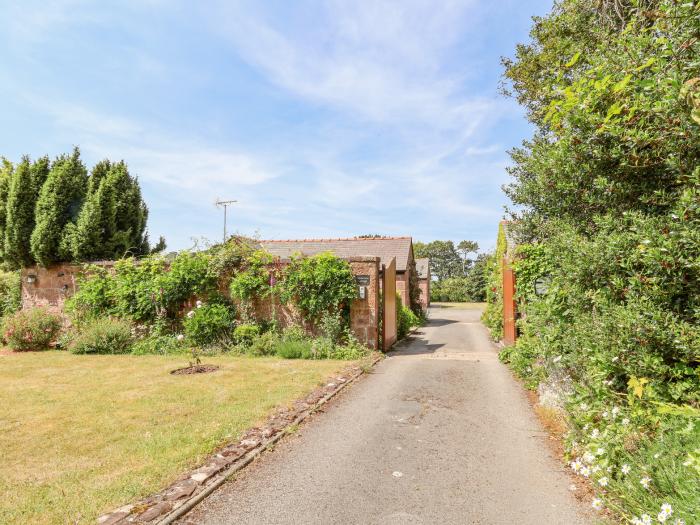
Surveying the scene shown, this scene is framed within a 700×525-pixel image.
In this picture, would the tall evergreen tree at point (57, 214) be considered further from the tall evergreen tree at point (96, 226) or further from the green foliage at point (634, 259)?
the green foliage at point (634, 259)

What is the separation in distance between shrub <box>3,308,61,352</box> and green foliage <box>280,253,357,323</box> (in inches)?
300

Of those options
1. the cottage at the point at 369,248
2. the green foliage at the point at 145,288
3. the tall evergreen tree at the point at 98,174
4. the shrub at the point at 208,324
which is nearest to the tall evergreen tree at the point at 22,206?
the tall evergreen tree at the point at 98,174

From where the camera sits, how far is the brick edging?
2955 mm

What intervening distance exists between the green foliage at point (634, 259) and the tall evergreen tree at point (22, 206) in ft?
49.6

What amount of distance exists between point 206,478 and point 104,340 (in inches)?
360

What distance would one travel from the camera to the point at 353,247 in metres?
20.3

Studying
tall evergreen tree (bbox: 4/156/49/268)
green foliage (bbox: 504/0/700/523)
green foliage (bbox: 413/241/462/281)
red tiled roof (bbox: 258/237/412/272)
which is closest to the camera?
green foliage (bbox: 504/0/700/523)

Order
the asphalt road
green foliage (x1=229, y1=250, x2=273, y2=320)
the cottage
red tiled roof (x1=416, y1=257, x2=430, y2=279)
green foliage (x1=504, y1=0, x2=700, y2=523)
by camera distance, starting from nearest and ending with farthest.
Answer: green foliage (x1=504, y1=0, x2=700, y2=523)
the asphalt road
green foliage (x1=229, y1=250, x2=273, y2=320)
the cottage
red tiled roof (x1=416, y1=257, x2=430, y2=279)

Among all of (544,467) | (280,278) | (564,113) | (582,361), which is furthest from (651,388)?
(280,278)

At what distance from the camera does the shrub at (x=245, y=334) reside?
1055 centimetres

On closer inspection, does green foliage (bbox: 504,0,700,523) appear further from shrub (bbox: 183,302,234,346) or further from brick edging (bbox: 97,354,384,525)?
shrub (bbox: 183,302,234,346)

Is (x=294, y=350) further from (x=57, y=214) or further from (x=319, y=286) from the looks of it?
(x=57, y=214)

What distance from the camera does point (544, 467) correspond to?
397 cm

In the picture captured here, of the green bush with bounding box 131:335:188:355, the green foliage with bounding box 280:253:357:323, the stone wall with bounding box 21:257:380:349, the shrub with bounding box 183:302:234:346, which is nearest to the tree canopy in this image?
the stone wall with bounding box 21:257:380:349
